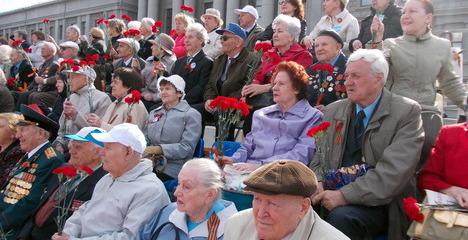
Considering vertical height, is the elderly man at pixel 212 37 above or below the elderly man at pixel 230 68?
above

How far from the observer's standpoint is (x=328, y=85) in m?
5.69

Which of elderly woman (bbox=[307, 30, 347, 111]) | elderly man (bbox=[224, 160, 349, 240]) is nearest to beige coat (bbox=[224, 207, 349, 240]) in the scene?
elderly man (bbox=[224, 160, 349, 240])

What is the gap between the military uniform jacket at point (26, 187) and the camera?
5.14 meters

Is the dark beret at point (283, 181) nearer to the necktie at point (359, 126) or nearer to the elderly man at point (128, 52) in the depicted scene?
the necktie at point (359, 126)

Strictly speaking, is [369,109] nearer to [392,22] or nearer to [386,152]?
[386,152]

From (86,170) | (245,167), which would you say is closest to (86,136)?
(86,170)

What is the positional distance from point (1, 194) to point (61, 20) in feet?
139

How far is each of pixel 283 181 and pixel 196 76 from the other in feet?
17.4

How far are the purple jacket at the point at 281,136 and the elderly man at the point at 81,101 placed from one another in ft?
9.18

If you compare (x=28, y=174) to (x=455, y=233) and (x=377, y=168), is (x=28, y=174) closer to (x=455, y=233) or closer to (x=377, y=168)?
(x=377, y=168)

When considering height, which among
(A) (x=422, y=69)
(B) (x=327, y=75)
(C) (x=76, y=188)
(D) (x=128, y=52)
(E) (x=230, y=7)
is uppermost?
(E) (x=230, y=7)

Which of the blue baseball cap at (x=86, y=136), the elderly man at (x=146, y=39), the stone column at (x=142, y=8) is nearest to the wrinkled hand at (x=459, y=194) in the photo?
the blue baseball cap at (x=86, y=136)

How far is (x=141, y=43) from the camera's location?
36.9 ft

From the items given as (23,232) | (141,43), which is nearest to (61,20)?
(141,43)
